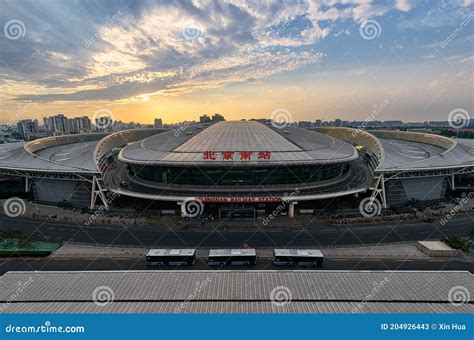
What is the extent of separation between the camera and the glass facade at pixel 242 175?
125 feet

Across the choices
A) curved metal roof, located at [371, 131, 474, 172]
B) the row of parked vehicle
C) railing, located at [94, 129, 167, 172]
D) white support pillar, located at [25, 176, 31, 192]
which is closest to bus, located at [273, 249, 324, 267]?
the row of parked vehicle

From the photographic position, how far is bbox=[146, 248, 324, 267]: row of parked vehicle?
80.6 ft

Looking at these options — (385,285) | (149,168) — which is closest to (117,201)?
(149,168)

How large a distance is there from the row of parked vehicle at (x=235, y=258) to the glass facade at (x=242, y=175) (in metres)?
14.8

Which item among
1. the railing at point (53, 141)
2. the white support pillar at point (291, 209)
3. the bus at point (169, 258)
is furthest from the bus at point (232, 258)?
the railing at point (53, 141)

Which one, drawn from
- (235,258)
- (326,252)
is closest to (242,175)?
(235,258)

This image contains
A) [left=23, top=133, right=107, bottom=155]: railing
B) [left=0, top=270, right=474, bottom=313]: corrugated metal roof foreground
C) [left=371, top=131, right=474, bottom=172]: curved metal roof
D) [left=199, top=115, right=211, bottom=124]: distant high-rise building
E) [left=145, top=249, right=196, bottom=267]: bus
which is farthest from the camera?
[left=199, top=115, right=211, bottom=124]: distant high-rise building

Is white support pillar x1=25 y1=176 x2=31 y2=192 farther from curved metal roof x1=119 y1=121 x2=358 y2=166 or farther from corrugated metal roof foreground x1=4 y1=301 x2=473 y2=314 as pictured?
corrugated metal roof foreground x1=4 y1=301 x2=473 y2=314

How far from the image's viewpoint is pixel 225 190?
1500 inches

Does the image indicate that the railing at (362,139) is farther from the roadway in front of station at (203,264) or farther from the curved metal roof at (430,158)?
the roadway in front of station at (203,264)

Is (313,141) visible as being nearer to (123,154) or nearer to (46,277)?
(123,154)

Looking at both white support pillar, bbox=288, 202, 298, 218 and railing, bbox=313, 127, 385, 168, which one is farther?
railing, bbox=313, 127, 385, 168

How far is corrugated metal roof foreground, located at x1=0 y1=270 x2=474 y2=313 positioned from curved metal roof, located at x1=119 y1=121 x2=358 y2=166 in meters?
20.6

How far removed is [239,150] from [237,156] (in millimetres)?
2454
